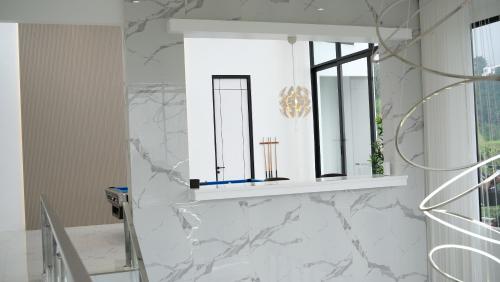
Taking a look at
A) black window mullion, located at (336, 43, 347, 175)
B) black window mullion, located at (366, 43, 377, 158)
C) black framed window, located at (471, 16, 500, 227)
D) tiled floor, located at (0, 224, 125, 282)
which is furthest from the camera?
black window mullion, located at (336, 43, 347, 175)

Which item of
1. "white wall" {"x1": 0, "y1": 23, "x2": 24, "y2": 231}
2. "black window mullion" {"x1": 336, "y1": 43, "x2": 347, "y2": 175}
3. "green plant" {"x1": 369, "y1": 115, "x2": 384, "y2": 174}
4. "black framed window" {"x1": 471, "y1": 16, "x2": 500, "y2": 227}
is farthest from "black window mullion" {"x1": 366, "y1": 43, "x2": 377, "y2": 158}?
"white wall" {"x1": 0, "y1": 23, "x2": 24, "y2": 231}

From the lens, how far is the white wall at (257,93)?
11406 mm

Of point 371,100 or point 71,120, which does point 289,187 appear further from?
point 71,120

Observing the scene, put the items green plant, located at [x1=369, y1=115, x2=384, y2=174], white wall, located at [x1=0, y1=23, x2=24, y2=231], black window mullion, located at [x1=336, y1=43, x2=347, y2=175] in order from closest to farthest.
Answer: green plant, located at [x1=369, y1=115, x2=384, y2=174] < white wall, located at [x1=0, y1=23, x2=24, y2=231] < black window mullion, located at [x1=336, y1=43, x2=347, y2=175]

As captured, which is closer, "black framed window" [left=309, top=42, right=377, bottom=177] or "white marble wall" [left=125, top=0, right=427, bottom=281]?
"white marble wall" [left=125, top=0, right=427, bottom=281]

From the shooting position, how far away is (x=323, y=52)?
1144 cm

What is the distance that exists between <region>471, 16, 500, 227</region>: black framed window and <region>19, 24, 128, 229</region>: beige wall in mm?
6423

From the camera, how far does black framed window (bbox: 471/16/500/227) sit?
560 cm

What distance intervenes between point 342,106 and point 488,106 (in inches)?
205

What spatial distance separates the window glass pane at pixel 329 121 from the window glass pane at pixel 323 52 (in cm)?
23

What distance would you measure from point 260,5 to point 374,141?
15.2ft

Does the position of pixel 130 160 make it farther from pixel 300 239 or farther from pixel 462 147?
pixel 462 147

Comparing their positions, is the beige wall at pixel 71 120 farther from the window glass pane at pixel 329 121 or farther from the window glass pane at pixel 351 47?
the window glass pane at pixel 351 47

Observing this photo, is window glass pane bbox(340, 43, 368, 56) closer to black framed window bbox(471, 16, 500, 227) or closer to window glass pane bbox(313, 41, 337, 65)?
window glass pane bbox(313, 41, 337, 65)
